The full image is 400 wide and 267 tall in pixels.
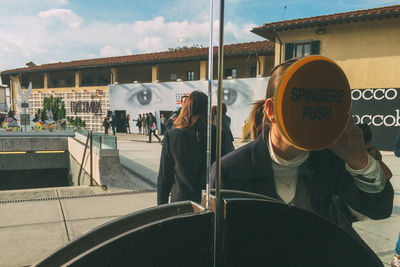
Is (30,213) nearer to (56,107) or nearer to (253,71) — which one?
(253,71)

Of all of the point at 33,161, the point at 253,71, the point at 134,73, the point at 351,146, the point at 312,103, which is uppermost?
the point at 134,73

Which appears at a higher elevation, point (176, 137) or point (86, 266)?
point (176, 137)

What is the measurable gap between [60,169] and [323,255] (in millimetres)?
13458

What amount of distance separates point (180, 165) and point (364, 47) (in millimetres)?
1334

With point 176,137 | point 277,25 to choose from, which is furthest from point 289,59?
point 176,137

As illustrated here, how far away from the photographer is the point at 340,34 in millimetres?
1072

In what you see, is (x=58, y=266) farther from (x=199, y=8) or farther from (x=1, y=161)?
(x=1, y=161)

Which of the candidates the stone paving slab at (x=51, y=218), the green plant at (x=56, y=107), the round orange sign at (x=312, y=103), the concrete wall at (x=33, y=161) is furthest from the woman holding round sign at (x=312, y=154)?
the green plant at (x=56, y=107)

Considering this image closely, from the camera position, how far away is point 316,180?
3.24 feet

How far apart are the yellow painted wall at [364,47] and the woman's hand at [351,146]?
17 centimetres

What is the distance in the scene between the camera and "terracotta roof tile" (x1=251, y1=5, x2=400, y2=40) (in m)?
0.96

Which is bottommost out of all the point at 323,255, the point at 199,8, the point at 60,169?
the point at 60,169

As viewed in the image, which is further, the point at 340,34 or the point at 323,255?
the point at 340,34

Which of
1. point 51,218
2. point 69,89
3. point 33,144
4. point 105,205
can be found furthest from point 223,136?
point 69,89
